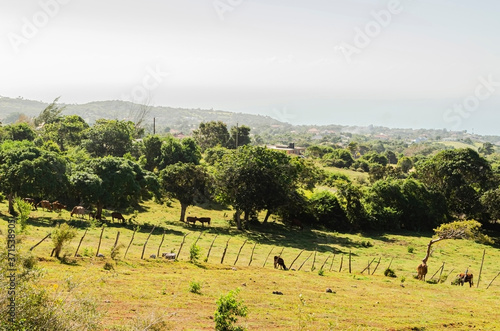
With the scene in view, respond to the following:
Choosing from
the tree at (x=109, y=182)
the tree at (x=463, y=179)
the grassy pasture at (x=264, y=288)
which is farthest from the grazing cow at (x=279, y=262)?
the tree at (x=463, y=179)

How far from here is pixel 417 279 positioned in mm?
27281

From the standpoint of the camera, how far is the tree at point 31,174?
3356 centimetres

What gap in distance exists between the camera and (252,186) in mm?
41094

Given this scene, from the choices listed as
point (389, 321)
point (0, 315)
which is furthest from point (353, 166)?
point (0, 315)

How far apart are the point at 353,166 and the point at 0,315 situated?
103893 millimetres

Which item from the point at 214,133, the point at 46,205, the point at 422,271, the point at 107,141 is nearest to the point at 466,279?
the point at 422,271

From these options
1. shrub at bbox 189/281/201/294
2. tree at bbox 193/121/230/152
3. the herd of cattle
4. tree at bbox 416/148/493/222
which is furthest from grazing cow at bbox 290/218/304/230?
tree at bbox 193/121/230/152

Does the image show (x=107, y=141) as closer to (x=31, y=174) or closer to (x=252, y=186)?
(x=31, y=174)

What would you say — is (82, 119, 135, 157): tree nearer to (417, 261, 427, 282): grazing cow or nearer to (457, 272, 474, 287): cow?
(417, 261, 427, 282): grazing cow

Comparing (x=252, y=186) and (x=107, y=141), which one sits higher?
(x=107, y=141)

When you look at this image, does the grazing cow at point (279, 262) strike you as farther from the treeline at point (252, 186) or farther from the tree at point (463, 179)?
the tree at point (463, 179)

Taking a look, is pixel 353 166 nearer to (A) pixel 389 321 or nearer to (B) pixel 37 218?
(B) pixel 37 218

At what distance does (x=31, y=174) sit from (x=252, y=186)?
2015 cm

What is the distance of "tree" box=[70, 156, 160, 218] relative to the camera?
36406 millimetres
